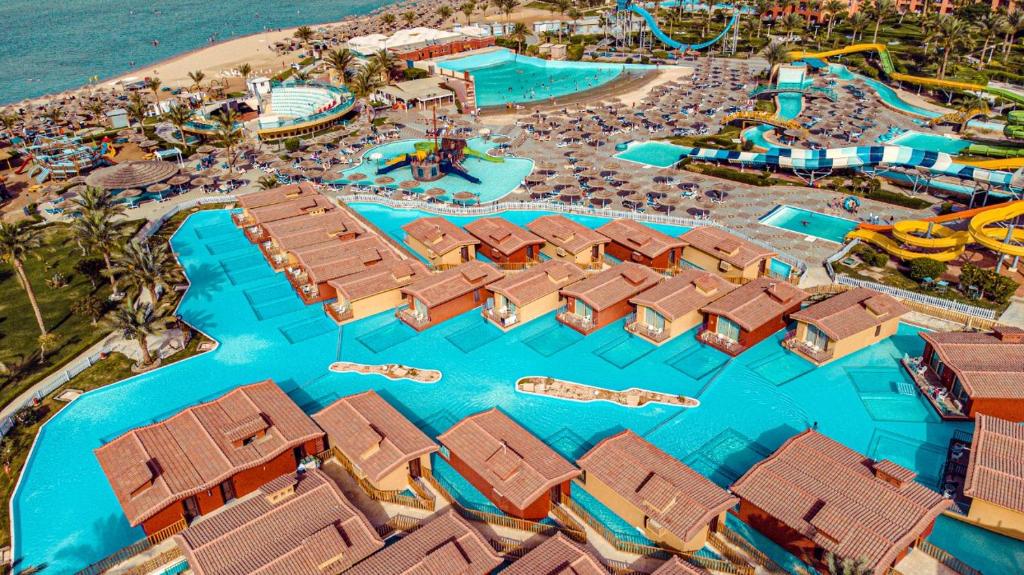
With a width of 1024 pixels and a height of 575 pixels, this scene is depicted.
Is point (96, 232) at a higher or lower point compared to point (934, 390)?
higher

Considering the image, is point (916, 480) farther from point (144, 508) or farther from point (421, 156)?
point (421, 156)

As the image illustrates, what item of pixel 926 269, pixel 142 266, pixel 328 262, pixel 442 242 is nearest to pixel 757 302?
pixel 926 269

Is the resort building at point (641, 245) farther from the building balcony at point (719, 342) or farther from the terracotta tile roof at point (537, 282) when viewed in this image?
the building balcony at point (719, 342)

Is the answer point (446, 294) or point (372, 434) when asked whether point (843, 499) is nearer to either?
point (372, 434)

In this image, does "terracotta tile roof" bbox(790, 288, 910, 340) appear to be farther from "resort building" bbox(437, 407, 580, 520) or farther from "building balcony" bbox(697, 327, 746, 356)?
"resort building" bbox(437, 407, 580, 520)

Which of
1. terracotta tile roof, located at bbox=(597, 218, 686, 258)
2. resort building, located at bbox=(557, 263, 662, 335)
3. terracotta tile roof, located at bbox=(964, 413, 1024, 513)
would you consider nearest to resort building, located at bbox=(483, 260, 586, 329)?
resort building, located at bbox=(557, 263, 662, 335)

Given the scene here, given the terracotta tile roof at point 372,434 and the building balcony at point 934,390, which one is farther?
the building balcony at point 934,390

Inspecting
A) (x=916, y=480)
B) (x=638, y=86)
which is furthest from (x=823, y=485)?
(x=638, y=86)

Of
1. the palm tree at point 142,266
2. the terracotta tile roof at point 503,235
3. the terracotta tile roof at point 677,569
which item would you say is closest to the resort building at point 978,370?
the terracotta tile roof at point 677,569

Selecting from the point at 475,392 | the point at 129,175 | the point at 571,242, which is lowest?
the point at 475,392
